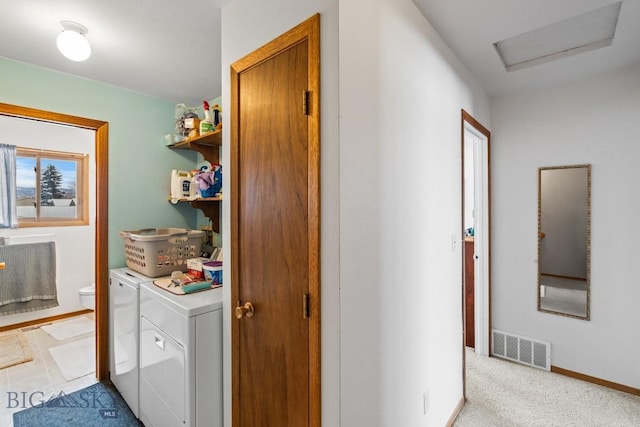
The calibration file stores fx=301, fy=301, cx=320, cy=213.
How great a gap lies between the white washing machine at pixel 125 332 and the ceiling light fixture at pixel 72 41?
135cm

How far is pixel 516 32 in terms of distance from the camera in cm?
171

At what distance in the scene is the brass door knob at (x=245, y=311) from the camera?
1375 millimetres

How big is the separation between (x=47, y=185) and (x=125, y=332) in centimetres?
274

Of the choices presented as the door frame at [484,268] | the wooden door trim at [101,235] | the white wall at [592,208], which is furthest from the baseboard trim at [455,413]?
the wooden door trim at [101,235]

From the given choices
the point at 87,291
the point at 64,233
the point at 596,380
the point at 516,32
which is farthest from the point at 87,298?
the point at 596,380

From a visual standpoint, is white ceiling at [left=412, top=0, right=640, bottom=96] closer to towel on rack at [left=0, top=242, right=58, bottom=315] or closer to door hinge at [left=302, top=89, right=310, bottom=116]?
door hinge at [left=302, top=89, right=310, bottom=116]

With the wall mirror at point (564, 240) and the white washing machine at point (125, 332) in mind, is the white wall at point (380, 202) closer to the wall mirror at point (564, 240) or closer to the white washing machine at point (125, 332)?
the white washing machine at point (125, 332)

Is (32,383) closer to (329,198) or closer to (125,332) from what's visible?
(125,332)

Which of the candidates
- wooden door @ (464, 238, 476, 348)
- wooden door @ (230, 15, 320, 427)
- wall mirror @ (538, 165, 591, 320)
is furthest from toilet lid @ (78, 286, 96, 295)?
wall mirror @ (538, 165, 591, 320)

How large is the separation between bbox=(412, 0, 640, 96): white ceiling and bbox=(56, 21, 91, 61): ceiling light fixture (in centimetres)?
174

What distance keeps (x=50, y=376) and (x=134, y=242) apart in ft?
4.70

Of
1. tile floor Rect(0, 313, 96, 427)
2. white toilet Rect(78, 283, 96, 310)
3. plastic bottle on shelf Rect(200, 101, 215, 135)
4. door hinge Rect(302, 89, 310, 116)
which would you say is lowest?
tile floor Rect(0, 313, 96, 427)

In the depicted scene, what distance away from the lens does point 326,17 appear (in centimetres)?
106

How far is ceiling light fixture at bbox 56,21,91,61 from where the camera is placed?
5.16ft
